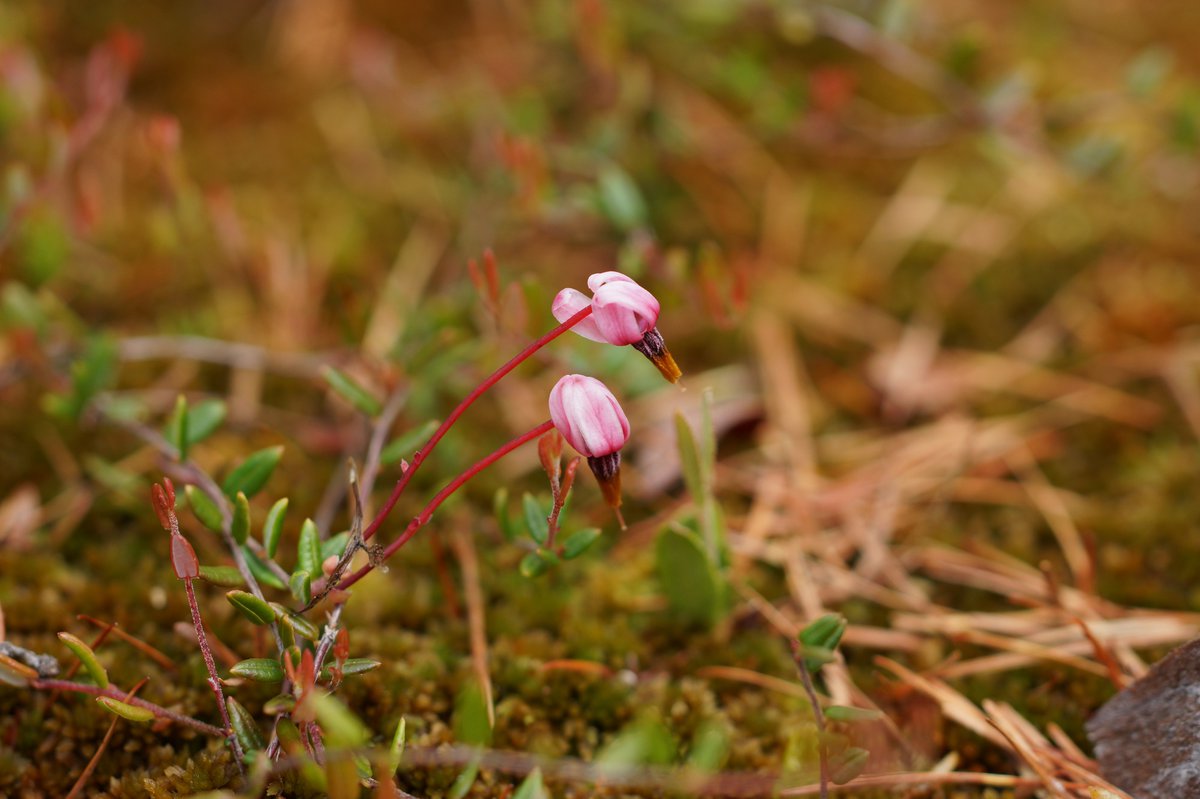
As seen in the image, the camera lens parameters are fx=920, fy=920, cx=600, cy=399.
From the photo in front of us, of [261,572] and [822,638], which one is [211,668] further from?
[822,638]

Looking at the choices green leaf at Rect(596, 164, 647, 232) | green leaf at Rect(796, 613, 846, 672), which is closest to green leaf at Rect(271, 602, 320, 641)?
green leaf at Rect(796, 613, 846, 672)

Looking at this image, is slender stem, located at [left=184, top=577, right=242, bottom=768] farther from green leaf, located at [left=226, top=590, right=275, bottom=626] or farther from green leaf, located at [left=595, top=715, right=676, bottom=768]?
green leaf, located at [left=595, top=715, right=676, bottom=768]

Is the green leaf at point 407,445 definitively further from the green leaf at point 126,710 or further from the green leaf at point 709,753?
the green leaf at point 709,753

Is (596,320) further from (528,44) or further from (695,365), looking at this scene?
(528,44)

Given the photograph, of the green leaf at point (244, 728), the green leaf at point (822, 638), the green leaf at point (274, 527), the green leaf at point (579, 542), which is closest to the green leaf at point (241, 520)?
the green leaf at point (274, 527)

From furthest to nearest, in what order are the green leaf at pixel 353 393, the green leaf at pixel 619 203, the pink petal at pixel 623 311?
the green leaf at pixel 619 203 → the green leaf at pixel 353 393 → the pink petal at pixel 623 311

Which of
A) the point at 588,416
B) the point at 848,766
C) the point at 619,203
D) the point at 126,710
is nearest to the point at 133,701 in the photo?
the point at 126,710
